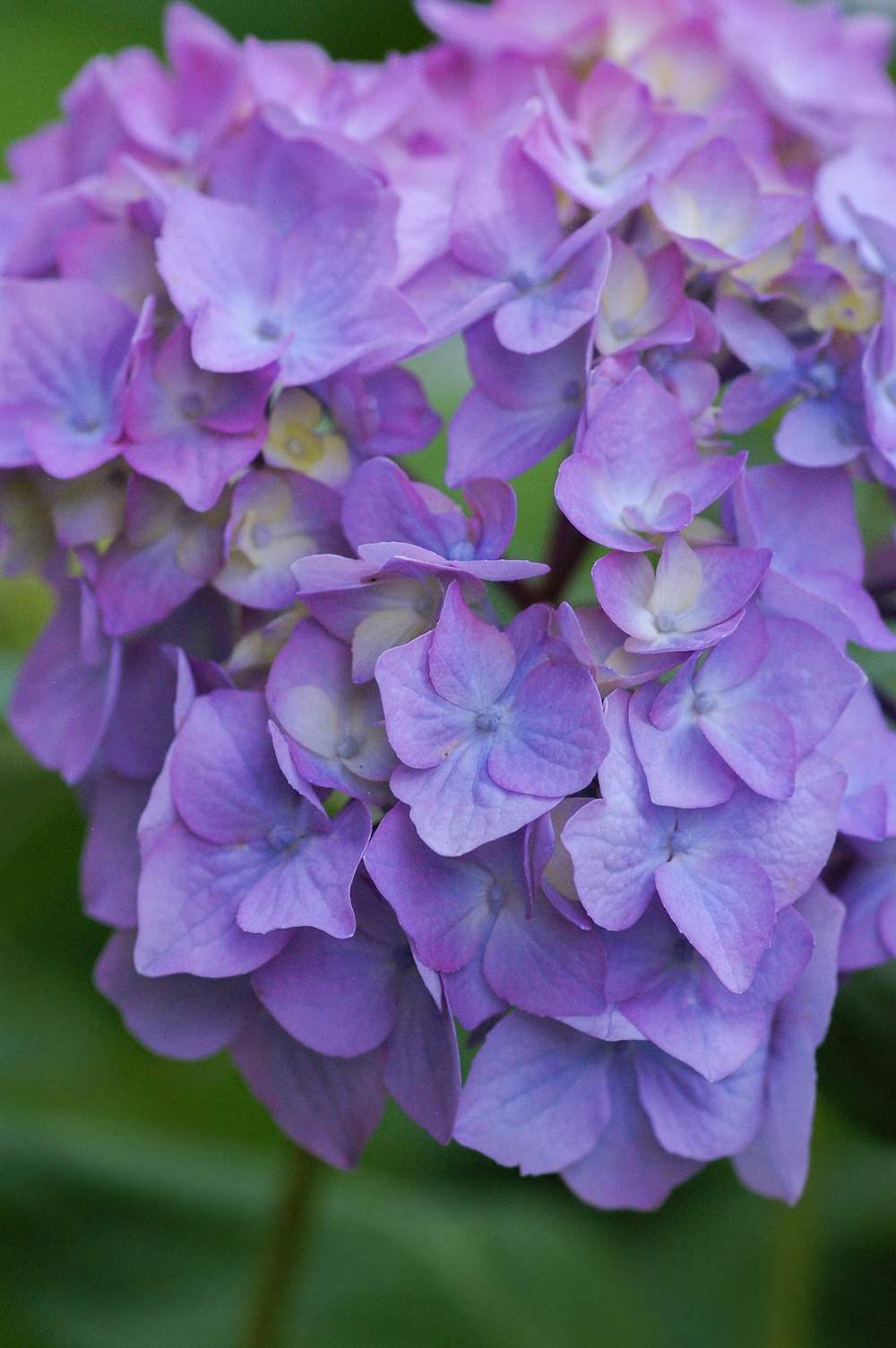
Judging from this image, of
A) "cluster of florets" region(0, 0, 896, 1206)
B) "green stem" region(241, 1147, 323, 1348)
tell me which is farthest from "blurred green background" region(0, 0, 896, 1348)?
"cluster of florets" region(0, 0, 896, 1206)

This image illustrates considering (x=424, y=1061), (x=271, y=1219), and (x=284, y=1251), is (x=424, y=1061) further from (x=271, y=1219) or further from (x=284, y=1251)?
(x=271, y=1219)

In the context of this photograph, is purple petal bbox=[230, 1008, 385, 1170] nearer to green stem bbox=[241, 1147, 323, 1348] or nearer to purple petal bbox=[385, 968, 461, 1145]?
purple petal bbox=[385, 968, 461, 1145]

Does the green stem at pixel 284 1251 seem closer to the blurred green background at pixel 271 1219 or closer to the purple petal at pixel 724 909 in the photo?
the blurred green background at pixel 271 1219

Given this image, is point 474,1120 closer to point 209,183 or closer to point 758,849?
point 758,849

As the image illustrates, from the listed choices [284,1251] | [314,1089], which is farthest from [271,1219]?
[314,1089]

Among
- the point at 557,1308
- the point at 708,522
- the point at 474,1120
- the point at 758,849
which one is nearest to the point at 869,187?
the point at 708,522
